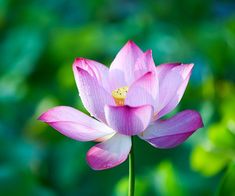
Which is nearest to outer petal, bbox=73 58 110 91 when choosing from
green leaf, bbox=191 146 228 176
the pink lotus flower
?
the pink lotus flower

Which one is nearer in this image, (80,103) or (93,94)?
(93,94)

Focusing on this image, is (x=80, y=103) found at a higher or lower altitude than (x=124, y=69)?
lower

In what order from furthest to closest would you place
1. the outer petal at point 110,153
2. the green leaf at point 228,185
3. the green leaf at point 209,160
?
the green leaf at point 209,160 → the green leaf at point 228,185 → the outer petal at point 110,153

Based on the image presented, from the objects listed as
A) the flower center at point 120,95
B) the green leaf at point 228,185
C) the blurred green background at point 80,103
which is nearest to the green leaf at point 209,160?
the blurred green background at point 80,103

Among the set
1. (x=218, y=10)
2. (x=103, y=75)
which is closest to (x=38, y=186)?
(x=103, y=75)

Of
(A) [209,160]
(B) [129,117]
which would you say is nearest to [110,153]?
(B) [129,117]

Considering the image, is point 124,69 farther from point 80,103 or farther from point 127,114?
point 80,103

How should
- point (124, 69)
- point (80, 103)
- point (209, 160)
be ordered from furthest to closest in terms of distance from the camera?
1. point (80, 103)
2. point (209, 160)
3. point (124, 69)

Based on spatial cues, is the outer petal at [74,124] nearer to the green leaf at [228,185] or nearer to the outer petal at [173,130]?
the outer petal at [173,130]
